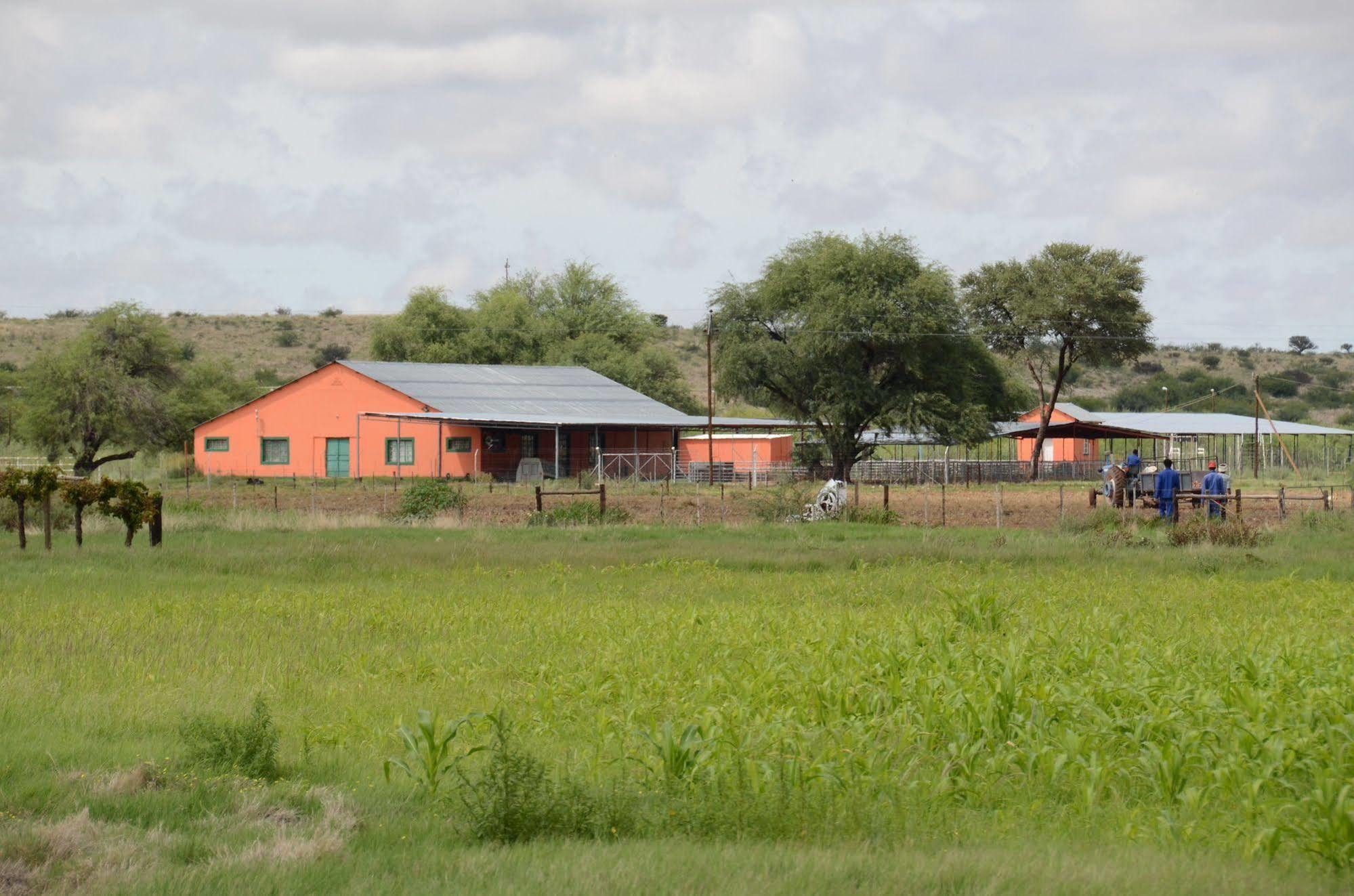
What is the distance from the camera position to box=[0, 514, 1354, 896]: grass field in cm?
575

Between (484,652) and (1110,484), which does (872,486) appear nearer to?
(1110,484)

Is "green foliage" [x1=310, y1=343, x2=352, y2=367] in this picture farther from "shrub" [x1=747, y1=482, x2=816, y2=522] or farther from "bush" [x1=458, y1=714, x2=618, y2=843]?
"bush" [x1=458, y1=714, x2=618, y2=843]

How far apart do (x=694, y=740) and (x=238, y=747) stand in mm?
2665

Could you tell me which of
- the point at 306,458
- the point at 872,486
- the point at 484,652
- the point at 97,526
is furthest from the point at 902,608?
the point at 306,458

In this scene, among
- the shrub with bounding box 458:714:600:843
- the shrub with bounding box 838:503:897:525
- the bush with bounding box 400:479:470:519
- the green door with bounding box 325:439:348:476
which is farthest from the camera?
the green door with bounding box 325:439:348:476

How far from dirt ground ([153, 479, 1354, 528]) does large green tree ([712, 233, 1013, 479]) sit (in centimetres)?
781

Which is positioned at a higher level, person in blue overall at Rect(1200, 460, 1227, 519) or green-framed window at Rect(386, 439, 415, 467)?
green-framed window at Rect(386, 439, 415, 467)

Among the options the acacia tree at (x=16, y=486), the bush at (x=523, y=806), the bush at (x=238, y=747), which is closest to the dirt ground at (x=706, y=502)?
the acacia tree at (x=16, y=486)

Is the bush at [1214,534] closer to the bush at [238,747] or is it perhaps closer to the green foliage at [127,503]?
the green foliage at [127,503]

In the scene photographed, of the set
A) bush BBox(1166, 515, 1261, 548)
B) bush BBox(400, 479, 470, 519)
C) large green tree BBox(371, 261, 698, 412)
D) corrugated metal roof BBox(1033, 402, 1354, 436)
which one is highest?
large green tree BBox(371, 261, 698, 412)

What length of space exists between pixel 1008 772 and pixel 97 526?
22.2 m

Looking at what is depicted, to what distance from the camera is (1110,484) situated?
32.9m

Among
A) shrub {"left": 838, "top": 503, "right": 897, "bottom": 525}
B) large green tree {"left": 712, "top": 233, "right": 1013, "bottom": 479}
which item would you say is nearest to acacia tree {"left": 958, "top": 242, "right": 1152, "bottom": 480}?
large green tree {"left": 712, "top": 233, "right": 1013, "bottom": 479}

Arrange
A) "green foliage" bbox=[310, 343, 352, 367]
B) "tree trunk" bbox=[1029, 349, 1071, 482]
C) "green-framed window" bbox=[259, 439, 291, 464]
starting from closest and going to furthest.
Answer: "green-framed window" bbox=[259, 439, 291, 464] → "tree trunk" bbox=[1029, 349, 1071, 482] → "green foliage" bbox=[310, 343, 352, 367]
